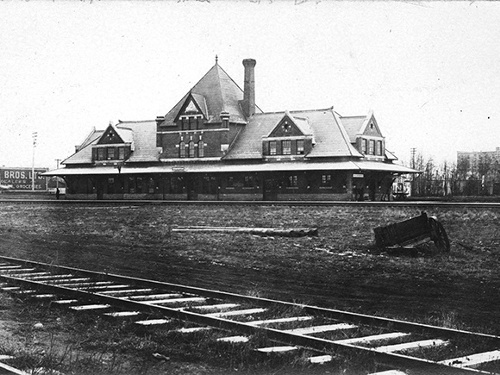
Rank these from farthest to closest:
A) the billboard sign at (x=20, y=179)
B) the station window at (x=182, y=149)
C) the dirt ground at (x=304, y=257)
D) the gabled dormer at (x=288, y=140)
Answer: the billboard sign at (x=20, y=179) → the station window at (x=182, y=149) → the gabled dormer at (x=288, y=140) → the dirt ground at (x=304, y=257)

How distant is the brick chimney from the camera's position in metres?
53.2

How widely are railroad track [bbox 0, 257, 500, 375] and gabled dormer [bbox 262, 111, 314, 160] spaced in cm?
3534

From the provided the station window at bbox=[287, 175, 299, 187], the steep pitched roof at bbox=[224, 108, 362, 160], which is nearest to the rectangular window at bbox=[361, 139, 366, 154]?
the steep pitched roof at bbox=[224, 108, 362, 160]

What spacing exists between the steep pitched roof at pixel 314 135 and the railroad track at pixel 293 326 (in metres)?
34.6

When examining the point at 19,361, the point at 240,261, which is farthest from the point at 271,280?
the point at 19,361

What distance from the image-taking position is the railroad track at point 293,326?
732 centimetres

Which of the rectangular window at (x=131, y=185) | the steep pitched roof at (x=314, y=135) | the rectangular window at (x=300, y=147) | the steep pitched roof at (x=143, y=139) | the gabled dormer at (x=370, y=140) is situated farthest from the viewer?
the steep pitched roof at (x=143, y=139)

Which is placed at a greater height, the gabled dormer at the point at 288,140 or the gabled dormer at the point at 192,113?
the gabled dormer at the point at 192,113

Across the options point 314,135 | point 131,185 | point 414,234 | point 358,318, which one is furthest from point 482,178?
point 358,318

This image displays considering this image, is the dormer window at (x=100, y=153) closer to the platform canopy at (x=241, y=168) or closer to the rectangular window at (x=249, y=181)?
the platform canopy at (x=241, y=168)

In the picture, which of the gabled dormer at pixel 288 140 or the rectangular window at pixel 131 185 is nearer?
the gabled dormer at pixel 288 140

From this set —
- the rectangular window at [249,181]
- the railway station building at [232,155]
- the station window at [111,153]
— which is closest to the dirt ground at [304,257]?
the railway station building at [232,155]

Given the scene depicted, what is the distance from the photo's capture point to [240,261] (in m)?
18.1

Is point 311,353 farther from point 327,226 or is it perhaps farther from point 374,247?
point 327,226
